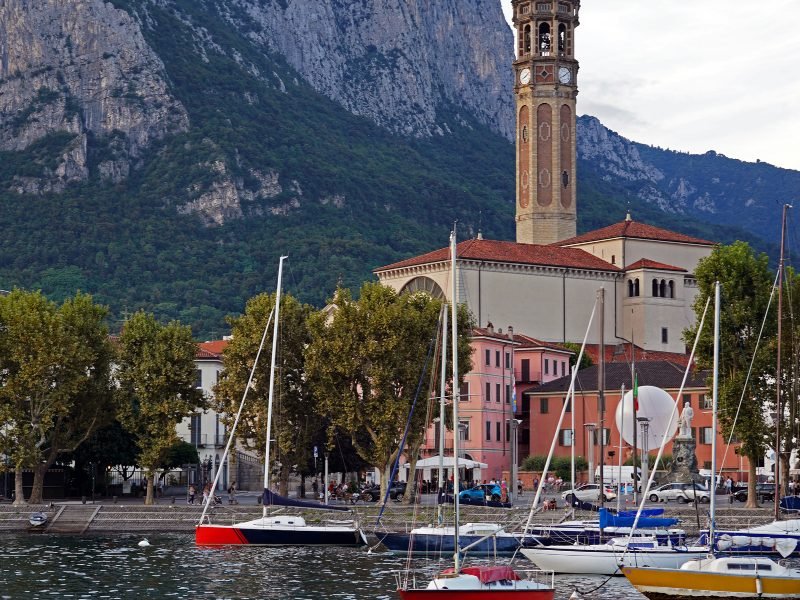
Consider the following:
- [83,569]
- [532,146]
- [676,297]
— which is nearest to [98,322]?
[83,569]

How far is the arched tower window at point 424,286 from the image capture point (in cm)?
13661

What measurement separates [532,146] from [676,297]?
79.4 ft

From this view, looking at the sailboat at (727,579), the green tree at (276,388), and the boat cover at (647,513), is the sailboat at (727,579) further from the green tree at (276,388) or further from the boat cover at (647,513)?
the green tree at (276,388)

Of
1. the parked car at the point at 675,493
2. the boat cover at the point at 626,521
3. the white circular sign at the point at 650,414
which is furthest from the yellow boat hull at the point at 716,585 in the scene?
the white circular sign at the point at 650,414

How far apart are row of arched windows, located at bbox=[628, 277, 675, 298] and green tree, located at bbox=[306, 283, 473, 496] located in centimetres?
5362

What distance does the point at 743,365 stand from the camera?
80.4 metres

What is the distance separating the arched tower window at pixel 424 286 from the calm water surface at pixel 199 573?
64.8 meters

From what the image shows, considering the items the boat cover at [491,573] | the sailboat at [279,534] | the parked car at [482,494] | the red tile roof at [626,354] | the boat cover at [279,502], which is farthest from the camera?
the red tile roof at [626,354]

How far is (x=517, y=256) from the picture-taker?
139250 mm

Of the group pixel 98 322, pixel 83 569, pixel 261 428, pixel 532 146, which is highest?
pixel 532 146

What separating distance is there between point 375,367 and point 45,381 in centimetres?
1756

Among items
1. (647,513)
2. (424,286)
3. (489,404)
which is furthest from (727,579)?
(424,286)

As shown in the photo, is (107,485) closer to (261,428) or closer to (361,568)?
(261,428)

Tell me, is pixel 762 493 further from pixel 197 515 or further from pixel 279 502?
pixel 197 515
